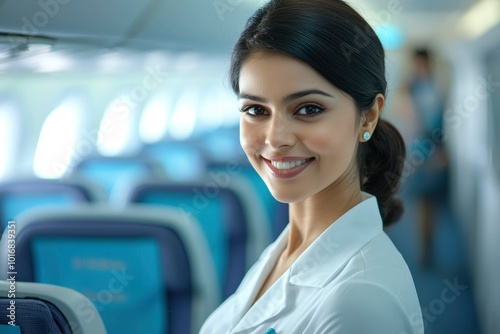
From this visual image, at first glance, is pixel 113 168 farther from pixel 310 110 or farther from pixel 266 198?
pixel 310 110

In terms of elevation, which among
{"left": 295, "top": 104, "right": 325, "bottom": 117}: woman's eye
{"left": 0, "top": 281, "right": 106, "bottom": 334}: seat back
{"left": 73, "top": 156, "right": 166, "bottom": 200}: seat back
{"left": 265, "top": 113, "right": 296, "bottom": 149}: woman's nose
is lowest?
{"left": 0, "top": 281, "right": 106, "bottom": 334}: seat back

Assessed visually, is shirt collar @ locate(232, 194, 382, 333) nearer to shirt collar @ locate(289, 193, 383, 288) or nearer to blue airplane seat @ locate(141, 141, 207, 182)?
shirt collar @ locate(289, 193, 383, 288)

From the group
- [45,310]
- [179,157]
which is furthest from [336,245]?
[179,157]

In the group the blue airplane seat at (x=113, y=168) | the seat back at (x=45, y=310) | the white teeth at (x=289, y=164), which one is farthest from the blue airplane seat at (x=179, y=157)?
the seat back at (x=45, y=310)

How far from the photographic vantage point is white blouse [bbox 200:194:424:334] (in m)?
1.12

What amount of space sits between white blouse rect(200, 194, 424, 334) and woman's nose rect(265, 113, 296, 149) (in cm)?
24

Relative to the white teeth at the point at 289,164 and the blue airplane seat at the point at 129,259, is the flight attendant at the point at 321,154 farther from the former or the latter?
the blue airplane seat at the point at 129,259

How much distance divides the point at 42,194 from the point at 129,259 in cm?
79

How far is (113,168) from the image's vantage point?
3463 mm

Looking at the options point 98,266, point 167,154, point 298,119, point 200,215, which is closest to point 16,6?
point 98,266

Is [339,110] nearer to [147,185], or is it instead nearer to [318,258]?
[318,258]

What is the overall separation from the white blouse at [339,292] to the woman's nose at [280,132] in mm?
245

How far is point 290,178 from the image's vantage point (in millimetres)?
1314

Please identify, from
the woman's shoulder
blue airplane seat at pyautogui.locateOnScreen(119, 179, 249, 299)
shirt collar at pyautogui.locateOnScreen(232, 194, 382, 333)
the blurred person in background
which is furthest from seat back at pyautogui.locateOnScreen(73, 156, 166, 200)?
the woman's shoulder
